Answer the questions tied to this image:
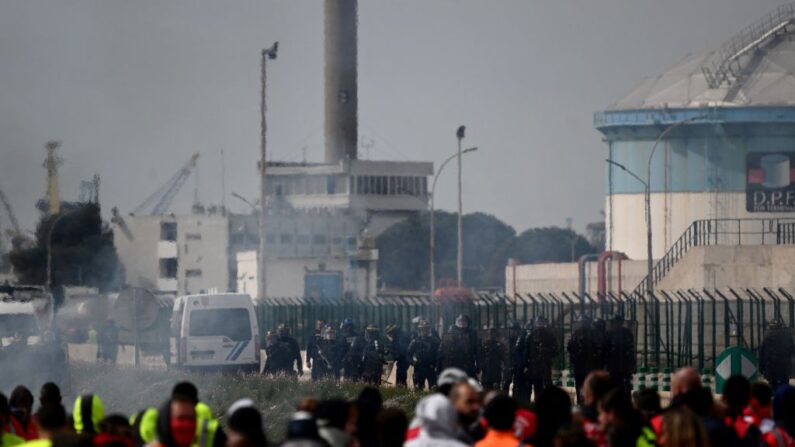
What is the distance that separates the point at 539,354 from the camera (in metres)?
33.0

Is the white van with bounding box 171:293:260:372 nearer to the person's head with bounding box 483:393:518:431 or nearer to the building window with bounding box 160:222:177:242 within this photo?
Answer: the person's head with bounding box 483:393:518:431

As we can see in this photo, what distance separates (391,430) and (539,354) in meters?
20.4

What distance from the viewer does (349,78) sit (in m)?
120

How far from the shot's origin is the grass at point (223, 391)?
31219 mm

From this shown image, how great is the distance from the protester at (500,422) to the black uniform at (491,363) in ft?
70.2

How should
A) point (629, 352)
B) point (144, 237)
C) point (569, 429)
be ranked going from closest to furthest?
point (569, 429) < point (629, 352) < point (144, 237)

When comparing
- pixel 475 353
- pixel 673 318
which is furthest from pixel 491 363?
pixel 673 318

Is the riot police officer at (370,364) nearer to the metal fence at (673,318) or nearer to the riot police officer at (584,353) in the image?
the metal fence at (673,318)

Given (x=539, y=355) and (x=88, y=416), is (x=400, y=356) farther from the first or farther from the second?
(x=88, y=416)

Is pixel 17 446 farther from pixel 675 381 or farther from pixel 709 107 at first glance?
pixel 709 107

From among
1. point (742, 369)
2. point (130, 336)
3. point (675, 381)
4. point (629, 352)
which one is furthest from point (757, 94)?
point (675, 381)

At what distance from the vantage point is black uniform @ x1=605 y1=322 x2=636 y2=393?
32.0m

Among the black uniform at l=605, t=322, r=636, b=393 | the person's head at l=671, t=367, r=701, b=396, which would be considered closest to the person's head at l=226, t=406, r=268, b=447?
the person's head at l=671, t=367, r=701, b=396

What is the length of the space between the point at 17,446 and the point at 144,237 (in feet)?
323
